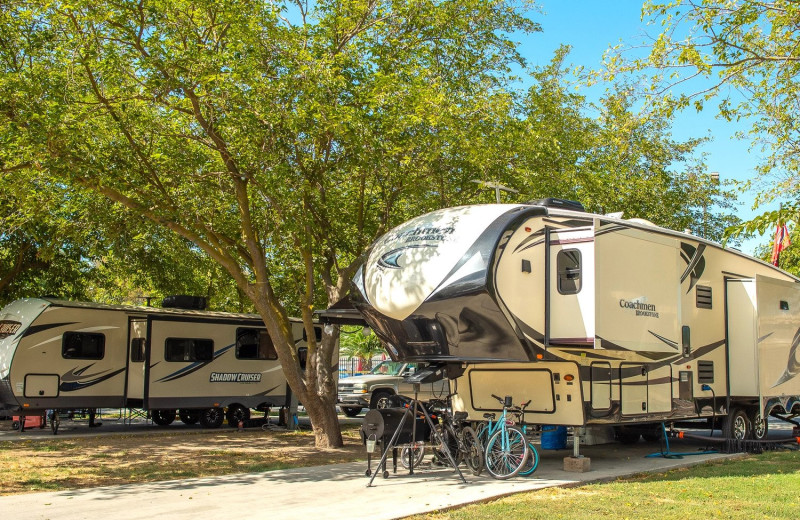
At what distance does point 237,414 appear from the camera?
20.1 metres

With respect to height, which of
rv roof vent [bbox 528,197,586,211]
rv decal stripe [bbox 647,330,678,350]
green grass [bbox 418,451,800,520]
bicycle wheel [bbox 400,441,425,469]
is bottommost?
green grass [bbox 418,451,800,520]

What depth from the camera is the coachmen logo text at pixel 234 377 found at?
19.6 meters

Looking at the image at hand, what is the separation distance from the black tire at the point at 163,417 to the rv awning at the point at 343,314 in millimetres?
9205

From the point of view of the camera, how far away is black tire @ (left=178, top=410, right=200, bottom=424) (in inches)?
806

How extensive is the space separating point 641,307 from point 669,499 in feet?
9.85

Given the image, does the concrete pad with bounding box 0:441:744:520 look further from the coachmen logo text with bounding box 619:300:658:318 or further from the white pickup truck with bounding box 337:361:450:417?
the white pickup truck with bounding box 337:361:450:417

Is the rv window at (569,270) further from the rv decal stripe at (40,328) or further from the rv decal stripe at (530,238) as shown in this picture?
the rv decal stripe at (40,328)

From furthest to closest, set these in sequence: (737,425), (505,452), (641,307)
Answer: (737,425) → (641,307) → (505,452)

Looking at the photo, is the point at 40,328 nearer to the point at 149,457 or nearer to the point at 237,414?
the point at 237,414

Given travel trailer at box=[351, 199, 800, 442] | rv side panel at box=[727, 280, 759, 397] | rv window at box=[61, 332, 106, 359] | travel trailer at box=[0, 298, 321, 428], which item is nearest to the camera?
travel trailer at box=[351, 199, 800, 442]

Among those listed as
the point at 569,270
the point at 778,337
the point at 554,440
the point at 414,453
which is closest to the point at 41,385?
the point at 414,453

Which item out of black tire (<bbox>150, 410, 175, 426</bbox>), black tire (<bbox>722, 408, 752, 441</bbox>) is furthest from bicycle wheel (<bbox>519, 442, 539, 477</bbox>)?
→ black tire (<bbox>150, 410, 175, 426</bbox>)

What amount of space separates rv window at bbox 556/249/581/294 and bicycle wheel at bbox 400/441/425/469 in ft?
9.28

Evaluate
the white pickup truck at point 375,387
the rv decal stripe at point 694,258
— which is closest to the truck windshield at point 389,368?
the white pickup truck at point 375,387
